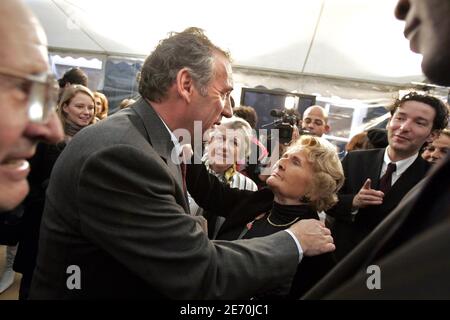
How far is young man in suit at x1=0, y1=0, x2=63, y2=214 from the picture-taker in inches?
24.1

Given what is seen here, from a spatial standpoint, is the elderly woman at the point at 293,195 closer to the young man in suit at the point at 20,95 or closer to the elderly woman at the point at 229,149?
the elderly woman at the point at 229,149

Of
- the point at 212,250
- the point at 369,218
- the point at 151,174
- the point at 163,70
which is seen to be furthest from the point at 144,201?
the point at 369,218

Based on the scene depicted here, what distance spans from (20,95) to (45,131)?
0.10 m

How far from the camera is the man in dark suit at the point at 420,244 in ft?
1.17

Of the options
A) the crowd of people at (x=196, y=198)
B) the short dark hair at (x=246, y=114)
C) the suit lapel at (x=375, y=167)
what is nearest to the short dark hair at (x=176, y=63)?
the crowd of people at (x=196, y=198)

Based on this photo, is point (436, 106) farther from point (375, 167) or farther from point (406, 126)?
point (375, 167)

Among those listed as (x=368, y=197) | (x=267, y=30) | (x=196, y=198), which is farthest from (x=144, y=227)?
(x=267, y=30)

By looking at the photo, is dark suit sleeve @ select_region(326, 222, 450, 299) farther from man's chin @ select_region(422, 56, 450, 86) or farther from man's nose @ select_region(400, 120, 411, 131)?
man's nose @ select_region(400, 120, 411, 131)

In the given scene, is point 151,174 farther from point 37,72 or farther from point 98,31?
point 98,31

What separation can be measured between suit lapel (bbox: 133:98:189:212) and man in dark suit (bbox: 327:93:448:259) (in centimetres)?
110

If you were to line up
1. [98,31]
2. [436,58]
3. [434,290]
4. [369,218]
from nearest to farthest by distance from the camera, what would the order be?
[434,290]
[436,58]
[369,218]
[98,31]

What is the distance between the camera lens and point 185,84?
1.28 metres
